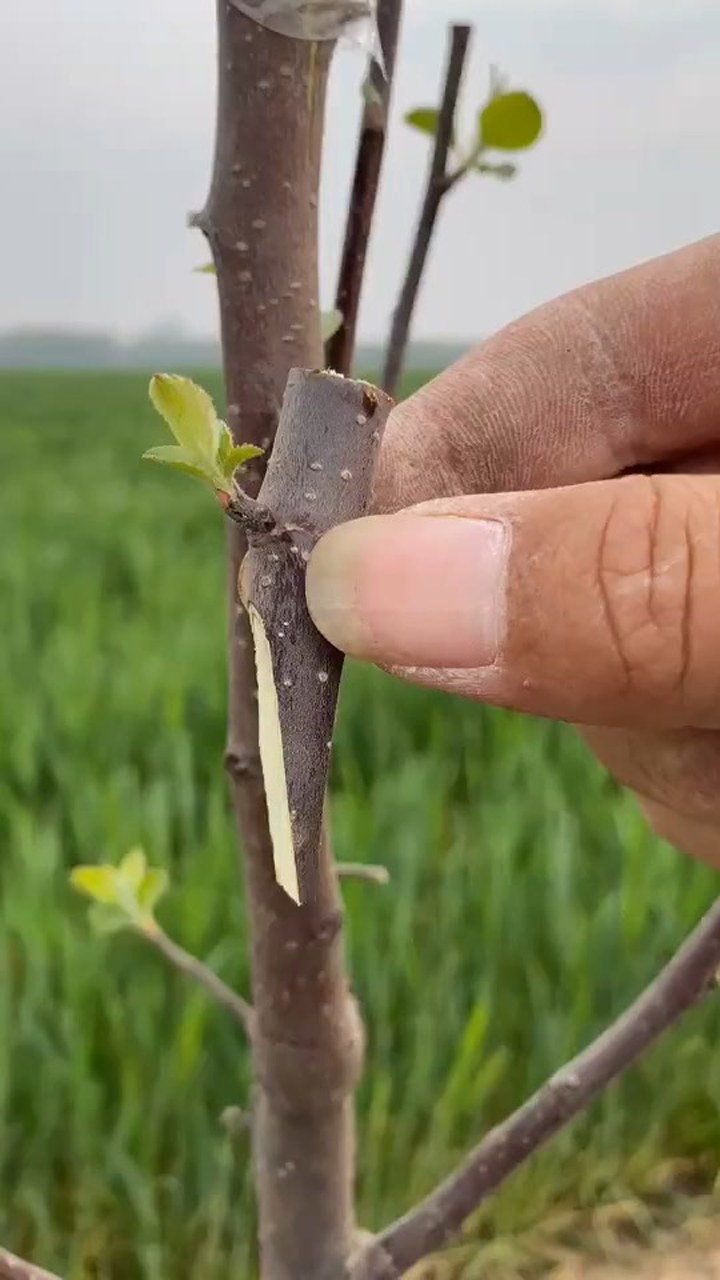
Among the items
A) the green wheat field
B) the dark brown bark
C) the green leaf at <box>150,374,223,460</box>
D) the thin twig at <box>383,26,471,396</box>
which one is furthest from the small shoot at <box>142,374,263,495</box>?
the green wheat field

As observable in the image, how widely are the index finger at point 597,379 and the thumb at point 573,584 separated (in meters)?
0.17

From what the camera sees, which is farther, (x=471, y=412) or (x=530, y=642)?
(x=471, y=412)

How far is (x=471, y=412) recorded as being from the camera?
44cm

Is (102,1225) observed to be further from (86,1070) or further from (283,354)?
(283,354)

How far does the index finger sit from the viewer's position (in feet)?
1.45

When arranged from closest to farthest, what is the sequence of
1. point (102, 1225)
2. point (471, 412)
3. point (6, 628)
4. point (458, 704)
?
point (471, 412), point (102, 1225), point (458, 704), point (6, 628)

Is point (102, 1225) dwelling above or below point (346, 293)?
below

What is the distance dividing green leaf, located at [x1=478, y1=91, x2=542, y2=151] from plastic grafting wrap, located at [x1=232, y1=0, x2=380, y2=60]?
14 centimetres

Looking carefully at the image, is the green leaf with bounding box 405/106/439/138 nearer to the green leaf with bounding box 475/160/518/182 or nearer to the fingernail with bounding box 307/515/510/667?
the green leaf with bounding box 475/160/518/182

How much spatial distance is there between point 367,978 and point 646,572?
0.49m

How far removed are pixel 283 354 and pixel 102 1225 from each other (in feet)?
1.74

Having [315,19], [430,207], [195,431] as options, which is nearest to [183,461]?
[195,431]

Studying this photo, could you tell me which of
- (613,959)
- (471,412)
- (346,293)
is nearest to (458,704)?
(613,959)

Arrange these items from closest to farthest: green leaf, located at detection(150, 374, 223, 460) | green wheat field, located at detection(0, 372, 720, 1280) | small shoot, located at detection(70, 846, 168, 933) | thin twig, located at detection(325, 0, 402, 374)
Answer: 1. green leaf, located at detection(150, 374, 223, 460)
2. thin twig, located at detection(325, 0, 402, 374)
3. small shoot, located at detection(70, 846, 168, 933)
4. green wheat field, located at detection(0, 372, 720, 1280)
